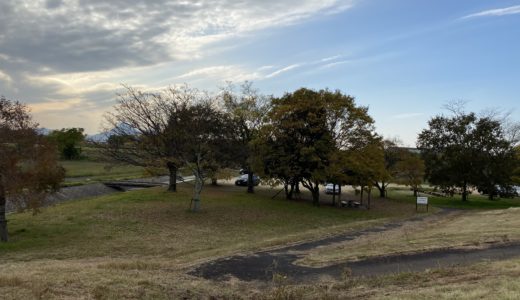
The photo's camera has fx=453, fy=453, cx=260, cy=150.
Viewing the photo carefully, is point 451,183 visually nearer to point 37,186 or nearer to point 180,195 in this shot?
point 180,195

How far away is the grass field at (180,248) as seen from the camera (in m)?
8.30

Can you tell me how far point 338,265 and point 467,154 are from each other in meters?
37.0

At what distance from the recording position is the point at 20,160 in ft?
60.0

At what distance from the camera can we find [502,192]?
45031 mm

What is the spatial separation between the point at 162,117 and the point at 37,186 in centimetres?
1678

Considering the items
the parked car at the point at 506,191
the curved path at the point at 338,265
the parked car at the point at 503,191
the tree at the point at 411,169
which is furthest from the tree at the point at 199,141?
the parked car at the point at 506,191

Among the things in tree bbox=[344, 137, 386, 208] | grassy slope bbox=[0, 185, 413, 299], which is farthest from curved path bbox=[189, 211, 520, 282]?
tree bbox=[344, 137, 386, 208]

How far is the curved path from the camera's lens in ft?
34.3

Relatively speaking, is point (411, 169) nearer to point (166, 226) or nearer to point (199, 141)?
point (199, 141)

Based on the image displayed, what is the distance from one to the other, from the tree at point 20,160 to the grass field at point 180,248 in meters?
1.72

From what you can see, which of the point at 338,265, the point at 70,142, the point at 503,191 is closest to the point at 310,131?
the point at 338,265

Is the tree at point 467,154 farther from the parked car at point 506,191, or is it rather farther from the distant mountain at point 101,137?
the distant mountain at point 101,137

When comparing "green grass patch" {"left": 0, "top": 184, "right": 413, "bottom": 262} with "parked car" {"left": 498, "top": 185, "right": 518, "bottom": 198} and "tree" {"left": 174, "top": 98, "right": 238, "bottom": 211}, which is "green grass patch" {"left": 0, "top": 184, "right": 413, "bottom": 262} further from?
"parked car" {"left": 498, "top": 185, "right": 518, "bottom": 198}

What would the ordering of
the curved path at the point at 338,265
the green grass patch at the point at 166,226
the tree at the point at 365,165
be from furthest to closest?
the tree at the point at 365,165 → the green grass patch at the point at 166,226 → the curved path at the point at 338,265
